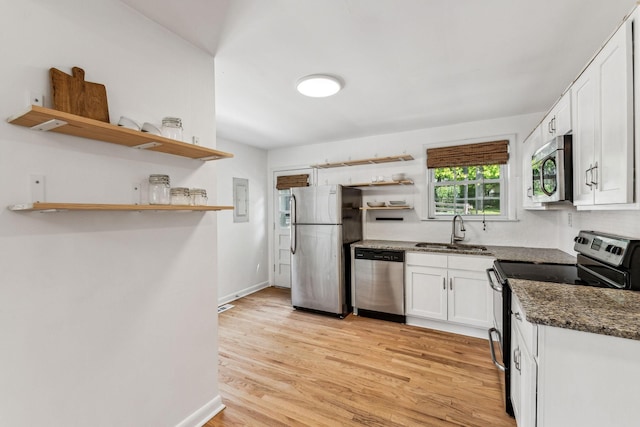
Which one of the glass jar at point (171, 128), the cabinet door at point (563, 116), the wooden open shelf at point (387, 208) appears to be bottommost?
the wooden open shelf at point (387, 208)

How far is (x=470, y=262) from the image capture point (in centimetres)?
298

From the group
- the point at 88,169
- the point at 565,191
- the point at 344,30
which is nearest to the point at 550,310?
the point at 565,191

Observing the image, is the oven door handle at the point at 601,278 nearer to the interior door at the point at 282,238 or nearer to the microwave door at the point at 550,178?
the microwave door at the point at 550,178

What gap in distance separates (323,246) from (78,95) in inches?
112

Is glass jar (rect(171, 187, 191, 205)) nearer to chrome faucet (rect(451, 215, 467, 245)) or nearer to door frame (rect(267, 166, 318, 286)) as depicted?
chrome faucet (rect(451, 215, 467, 245))

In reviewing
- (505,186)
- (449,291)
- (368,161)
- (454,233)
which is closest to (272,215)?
(368,161)

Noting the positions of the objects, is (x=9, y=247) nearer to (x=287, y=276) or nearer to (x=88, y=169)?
(x=88, y=169)

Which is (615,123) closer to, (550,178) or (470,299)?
(550,178)

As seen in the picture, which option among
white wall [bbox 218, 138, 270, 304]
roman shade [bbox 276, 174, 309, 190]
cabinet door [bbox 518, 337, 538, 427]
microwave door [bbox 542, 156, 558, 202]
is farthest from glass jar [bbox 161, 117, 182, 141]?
roman shade [bbox 276, 174, 309, 190]

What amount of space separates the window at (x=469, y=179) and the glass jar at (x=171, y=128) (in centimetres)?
314

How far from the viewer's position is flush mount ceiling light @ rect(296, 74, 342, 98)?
2234mm

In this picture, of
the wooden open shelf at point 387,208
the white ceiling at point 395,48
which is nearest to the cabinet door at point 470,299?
the wooden open shelf at point 387,208

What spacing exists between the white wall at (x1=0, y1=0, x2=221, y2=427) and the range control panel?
7.83 ft

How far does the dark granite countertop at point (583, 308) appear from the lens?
1.07 metres
